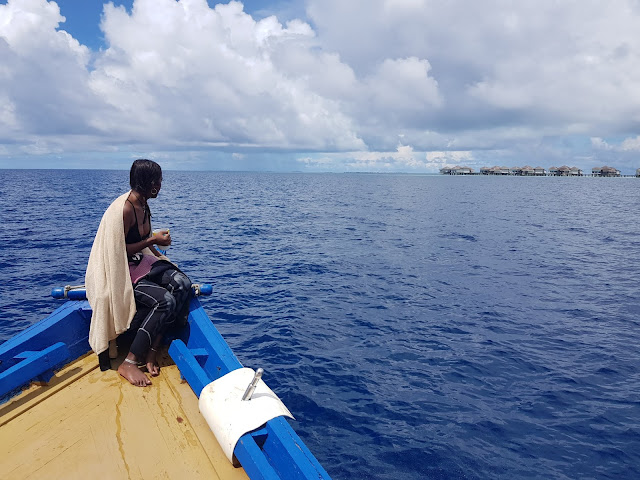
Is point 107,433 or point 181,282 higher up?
point 181,282

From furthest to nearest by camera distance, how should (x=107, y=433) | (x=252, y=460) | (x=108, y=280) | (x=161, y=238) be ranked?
(x=161, y=238), (x=108, y=280), (x=107, y=433), (x=252, y=460)

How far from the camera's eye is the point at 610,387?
8.46 metres

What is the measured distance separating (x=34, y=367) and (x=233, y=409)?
8.60ft

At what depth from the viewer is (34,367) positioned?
14.4 ft

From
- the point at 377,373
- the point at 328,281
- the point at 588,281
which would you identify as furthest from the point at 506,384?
the point at 588,281

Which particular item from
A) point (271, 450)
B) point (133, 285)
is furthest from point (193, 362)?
Result: point (271, 450)

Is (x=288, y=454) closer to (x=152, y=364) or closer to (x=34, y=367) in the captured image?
(x=152, y=364)

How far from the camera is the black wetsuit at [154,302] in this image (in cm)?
484

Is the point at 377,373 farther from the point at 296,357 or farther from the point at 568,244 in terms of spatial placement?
the point at 568,244

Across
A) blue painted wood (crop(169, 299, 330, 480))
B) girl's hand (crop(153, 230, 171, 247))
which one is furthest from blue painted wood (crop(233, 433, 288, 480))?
girl's hand (crop(153, 230, 171, 247))

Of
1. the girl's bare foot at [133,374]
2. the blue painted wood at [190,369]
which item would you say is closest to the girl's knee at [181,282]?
the blue painted wood at [190,369]

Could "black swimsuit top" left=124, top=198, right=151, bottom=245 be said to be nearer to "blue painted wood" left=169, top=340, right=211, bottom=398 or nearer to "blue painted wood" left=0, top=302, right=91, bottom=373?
"blue painted wood" left=0, top=302, right=91, bottom=373

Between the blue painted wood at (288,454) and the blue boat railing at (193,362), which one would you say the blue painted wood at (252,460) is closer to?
the blue boat railing at (193,362)

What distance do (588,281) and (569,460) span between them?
12.7m
